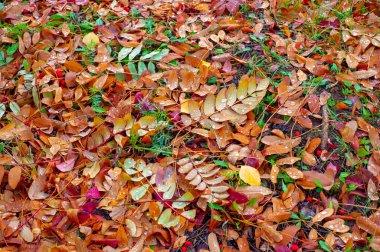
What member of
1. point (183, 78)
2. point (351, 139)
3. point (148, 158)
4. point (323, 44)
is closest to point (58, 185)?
point (148, 158)

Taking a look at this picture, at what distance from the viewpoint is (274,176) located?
4.91ft

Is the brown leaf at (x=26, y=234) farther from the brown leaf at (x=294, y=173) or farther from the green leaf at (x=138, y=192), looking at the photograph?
the brown leaf at (x=294, y=173)

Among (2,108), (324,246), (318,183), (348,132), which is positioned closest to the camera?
(324,246)

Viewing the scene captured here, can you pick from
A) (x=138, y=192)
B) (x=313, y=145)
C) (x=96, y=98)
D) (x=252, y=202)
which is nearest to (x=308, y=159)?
(x=313, y=145)

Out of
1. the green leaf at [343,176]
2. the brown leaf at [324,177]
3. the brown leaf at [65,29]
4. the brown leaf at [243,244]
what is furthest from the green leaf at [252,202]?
the brown leaf at [65,29]

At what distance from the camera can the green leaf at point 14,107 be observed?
67.2 inches

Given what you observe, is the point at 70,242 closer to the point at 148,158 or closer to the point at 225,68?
the point at 148,158

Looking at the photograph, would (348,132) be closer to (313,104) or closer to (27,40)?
(313,104)

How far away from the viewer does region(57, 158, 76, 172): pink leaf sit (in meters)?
1.54

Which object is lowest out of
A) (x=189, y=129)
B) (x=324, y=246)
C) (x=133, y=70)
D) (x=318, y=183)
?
(x=324, y=246)

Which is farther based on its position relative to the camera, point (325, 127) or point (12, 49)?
point (12, 49)

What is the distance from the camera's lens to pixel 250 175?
1.48 metres

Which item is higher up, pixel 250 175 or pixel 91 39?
A: pixel 91 39

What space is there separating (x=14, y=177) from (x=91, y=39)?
0.74 meters
